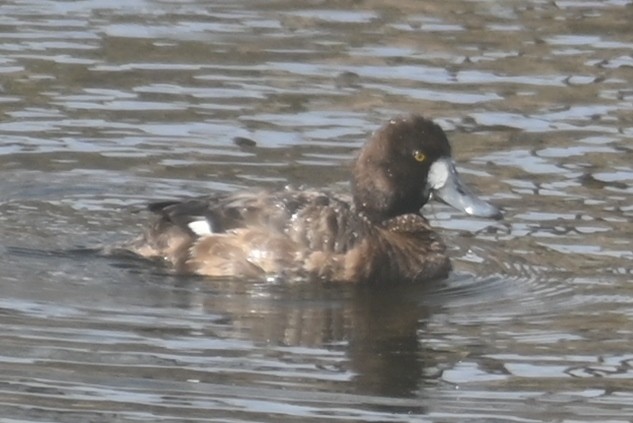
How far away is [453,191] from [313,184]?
122cm

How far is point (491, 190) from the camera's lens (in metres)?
11.5

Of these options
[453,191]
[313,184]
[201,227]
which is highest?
[453,191]

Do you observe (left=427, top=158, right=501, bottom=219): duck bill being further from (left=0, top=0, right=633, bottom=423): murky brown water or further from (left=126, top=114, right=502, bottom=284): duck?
(left=0, top=0, right=633, bottom=423): murky brown water

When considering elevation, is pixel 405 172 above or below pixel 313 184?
above

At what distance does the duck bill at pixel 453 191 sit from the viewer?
10594 mm

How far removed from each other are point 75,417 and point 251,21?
7730 millimetres

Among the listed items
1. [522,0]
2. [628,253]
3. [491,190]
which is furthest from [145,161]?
[522,0]

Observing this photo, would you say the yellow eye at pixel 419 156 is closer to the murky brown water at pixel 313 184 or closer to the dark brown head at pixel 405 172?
the dark brown head at pixel 405 172

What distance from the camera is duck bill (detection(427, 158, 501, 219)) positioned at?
10.6 metres

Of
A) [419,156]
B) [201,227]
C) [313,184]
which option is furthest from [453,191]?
[201,227]

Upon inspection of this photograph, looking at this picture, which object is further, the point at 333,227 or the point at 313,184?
the point at 313,184

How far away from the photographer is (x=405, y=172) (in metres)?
10.6

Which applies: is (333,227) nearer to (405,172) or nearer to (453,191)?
(405,172)

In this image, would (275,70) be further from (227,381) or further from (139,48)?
(227,381)
